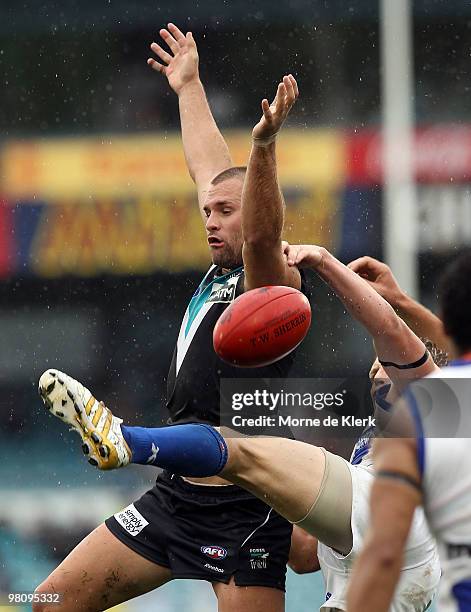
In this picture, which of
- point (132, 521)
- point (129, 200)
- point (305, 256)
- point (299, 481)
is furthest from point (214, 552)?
point (129, 200)

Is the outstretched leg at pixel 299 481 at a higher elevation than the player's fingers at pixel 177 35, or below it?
below

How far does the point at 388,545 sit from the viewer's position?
244 centimetres

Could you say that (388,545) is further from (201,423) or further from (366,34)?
(366,34)

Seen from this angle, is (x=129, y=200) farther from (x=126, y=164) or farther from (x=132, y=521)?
(x=132, y=521)

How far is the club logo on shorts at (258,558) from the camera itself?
14.6 ft

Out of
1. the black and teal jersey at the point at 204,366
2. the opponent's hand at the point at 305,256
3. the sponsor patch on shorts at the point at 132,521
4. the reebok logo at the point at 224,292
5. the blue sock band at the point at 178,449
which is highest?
the opponent's hand at the point at 305,256

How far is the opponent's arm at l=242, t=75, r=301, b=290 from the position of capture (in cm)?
418

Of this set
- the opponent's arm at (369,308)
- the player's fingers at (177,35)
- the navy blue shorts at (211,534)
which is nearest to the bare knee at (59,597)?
the navy blue shorts at (211,534)

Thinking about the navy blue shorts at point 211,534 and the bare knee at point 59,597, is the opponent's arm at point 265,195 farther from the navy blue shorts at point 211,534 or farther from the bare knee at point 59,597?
the bare knee at point 59,597

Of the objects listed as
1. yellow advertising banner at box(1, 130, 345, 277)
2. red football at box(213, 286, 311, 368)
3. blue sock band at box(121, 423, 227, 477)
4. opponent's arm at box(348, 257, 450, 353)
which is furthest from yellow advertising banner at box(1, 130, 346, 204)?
blue sock band at box(121, 423, 227, 477)

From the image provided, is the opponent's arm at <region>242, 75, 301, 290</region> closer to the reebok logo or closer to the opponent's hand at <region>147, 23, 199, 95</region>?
the reebok logo

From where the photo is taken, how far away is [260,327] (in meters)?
4.16

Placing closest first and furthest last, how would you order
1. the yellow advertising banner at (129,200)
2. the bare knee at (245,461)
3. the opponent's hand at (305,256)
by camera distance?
the bare knee at (245,461) → the opponent's hand at (305,256) → the yellow advertising banner at (129,200)

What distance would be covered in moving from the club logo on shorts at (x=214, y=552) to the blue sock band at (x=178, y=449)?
56cm
